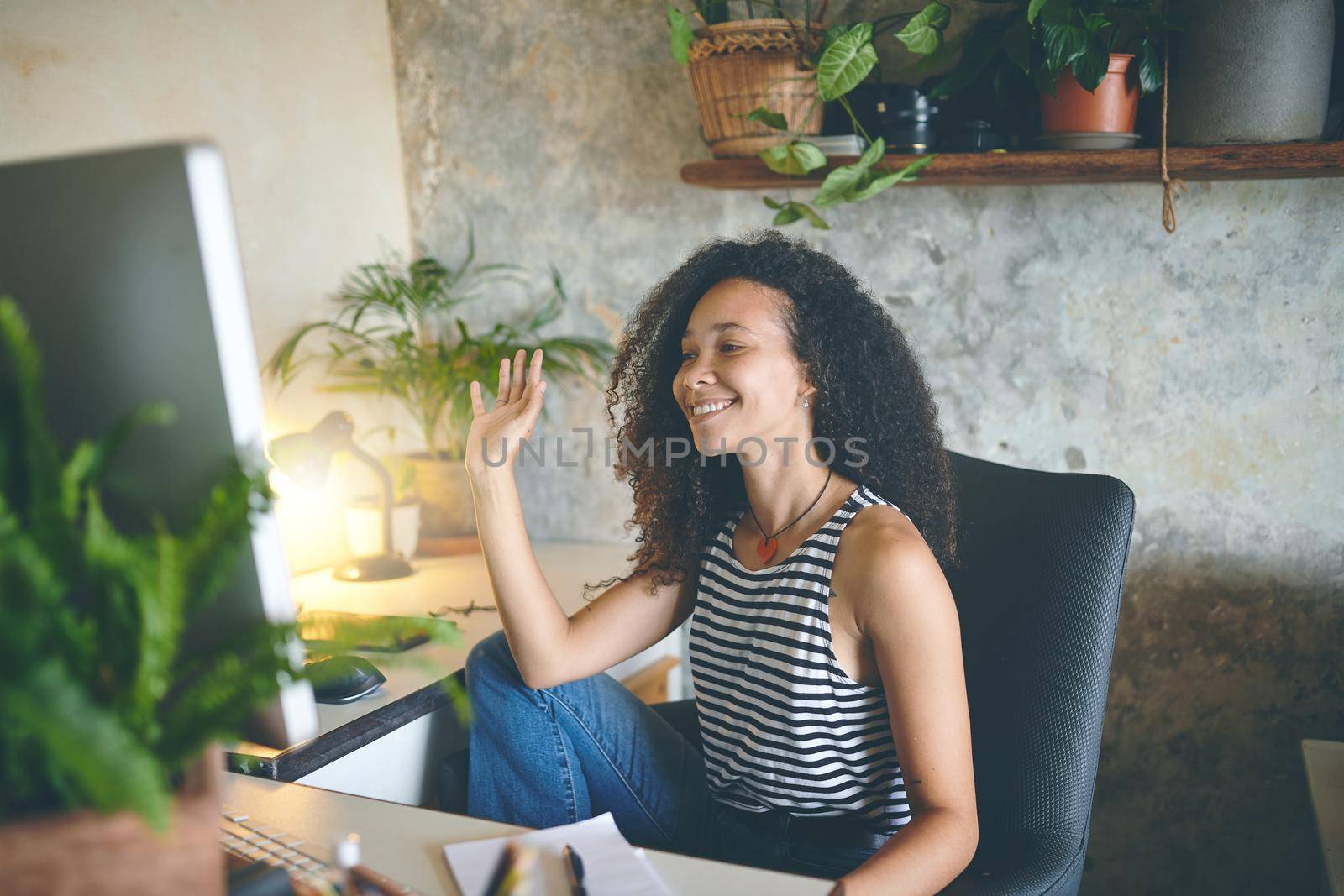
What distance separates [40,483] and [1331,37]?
1977 millimetres

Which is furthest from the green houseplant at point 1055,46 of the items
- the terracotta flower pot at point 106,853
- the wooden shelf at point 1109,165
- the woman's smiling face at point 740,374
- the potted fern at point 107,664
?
the terracotta flower pot at point 106,853

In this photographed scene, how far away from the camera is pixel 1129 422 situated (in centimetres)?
205

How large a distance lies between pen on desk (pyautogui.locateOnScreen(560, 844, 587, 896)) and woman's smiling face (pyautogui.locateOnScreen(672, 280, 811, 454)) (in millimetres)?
687

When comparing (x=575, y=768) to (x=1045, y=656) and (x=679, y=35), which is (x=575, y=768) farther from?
(x=679, y=35)

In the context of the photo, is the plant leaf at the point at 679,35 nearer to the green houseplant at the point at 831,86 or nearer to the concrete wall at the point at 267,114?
the green houseplant at the point at 831,86

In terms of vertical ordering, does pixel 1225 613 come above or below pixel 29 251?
below

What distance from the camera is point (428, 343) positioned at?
2637 mm

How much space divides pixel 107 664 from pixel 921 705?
2.91 ft

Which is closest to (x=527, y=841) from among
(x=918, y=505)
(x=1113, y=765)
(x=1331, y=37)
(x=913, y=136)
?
(x=918, y=505)

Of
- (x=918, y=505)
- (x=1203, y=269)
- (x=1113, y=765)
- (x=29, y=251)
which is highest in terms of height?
(x=29, y=251)

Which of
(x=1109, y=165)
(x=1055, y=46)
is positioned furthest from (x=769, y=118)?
(x=1109, y=165)

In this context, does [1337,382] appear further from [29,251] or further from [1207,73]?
[29,251]

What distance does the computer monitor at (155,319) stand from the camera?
2.11 feet

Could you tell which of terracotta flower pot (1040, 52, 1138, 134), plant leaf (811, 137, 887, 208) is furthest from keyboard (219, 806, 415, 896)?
terracotta flower pot (1040, 52, 1138, 134)
